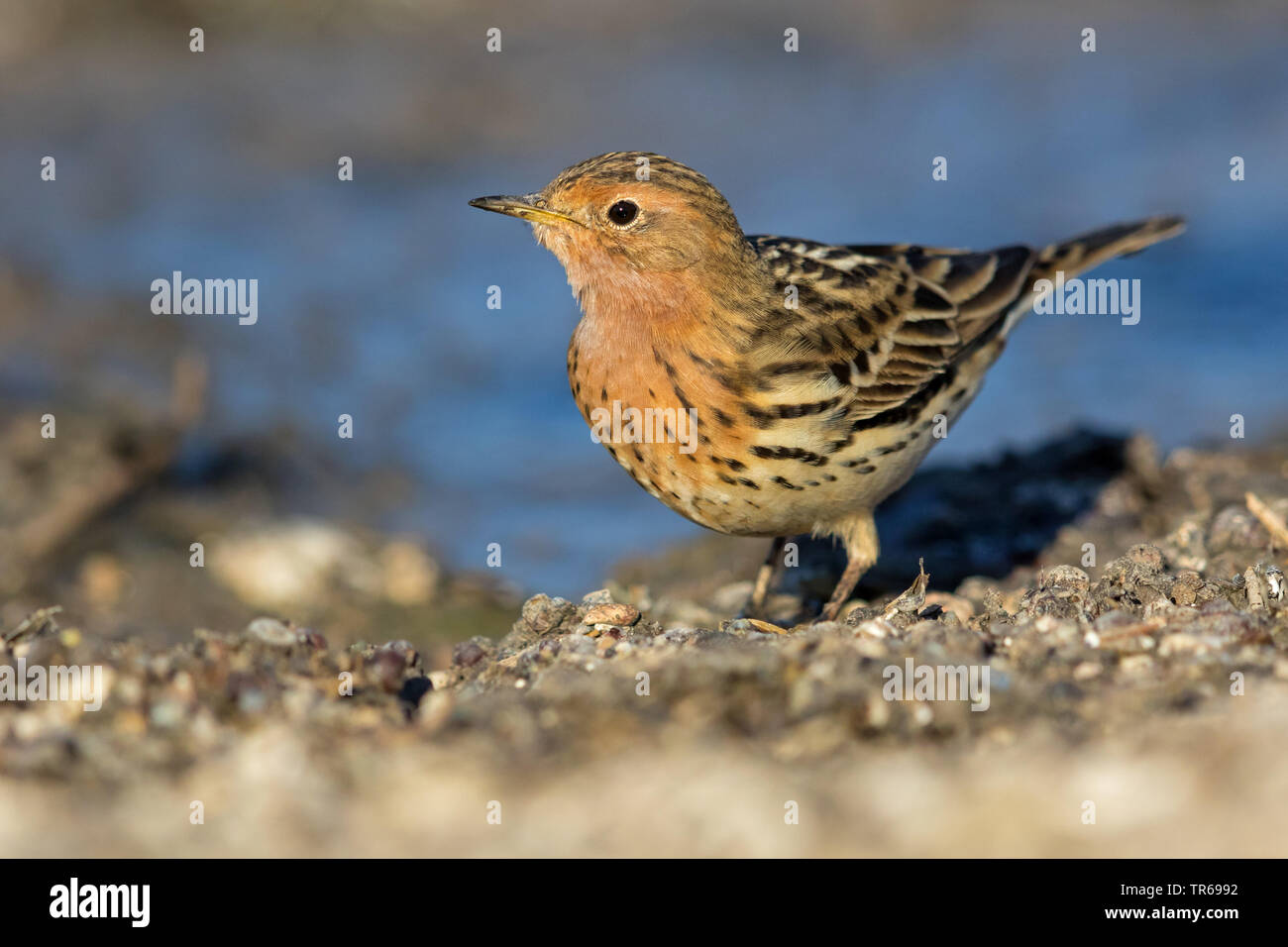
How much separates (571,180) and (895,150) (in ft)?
35.0

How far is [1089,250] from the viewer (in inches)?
384

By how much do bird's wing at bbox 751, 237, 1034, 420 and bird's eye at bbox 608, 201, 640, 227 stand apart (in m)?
0.91

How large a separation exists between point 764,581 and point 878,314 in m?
1.77

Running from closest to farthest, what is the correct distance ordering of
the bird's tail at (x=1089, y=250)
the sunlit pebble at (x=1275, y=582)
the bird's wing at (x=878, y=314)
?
the sunlit pebble at (x=1275, y=582)
the bird's wing at (x=878, y=314)
the bird's tail at (x=1089, y=250)

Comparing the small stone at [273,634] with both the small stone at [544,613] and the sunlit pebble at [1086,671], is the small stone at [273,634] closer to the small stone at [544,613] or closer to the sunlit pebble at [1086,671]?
the small stone at [544,613]

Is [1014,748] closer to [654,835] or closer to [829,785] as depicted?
[829,785]

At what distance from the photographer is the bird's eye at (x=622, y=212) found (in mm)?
7109

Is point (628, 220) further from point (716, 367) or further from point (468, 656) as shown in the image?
point (468, 656)

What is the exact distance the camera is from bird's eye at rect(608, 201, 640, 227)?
7109 millimetres

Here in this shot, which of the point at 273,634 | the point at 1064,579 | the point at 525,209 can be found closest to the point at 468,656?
the point at 273,634

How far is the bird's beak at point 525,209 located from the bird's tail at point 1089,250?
3.77 metres

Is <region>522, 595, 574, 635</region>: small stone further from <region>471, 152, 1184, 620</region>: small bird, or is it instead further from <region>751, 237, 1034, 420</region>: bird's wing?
<region>751, 237, 1034, 420</region>: bird's wing

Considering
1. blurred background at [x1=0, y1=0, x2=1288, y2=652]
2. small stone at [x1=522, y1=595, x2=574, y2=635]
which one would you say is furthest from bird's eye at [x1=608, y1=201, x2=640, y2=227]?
blurred background at [x1=0, y1=0, x2=1288, y2=652]

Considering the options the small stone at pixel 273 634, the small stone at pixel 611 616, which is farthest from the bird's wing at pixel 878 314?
the small stone at pixel 273 634
